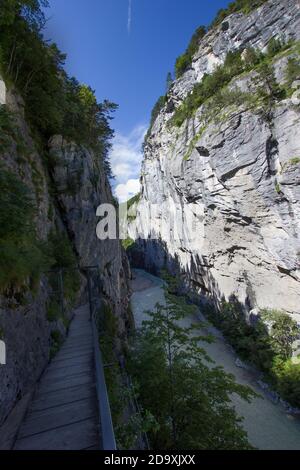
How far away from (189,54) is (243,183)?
32.4m

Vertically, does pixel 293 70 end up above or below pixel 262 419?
above

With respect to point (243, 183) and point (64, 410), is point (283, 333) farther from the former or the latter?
point (64, 410)

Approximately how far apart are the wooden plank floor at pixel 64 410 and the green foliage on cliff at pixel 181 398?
269 centimetres

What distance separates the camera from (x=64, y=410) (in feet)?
9.95

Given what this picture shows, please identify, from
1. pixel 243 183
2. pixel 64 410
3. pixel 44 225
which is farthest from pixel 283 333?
pixel 64 410

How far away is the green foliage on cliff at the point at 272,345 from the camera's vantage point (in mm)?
14281

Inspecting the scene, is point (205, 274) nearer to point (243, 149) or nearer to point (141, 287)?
point (243, 149)

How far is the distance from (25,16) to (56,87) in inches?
107

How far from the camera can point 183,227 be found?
33.3 metres

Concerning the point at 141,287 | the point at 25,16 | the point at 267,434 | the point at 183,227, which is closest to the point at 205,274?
the point at 183,227

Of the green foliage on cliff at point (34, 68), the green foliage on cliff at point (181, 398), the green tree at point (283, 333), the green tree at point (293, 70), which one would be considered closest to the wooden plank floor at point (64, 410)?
the green foliage on cliff at point (181, 398)

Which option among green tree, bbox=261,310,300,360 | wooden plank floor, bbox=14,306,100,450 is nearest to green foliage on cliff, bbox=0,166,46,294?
wooden plank floor, bbox=14,306,100,450

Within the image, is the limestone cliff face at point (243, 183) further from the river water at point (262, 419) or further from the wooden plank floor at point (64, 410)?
the wooden plank floor at point (64, 410)

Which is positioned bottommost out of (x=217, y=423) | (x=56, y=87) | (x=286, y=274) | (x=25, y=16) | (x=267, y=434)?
(x=267, y=434)
